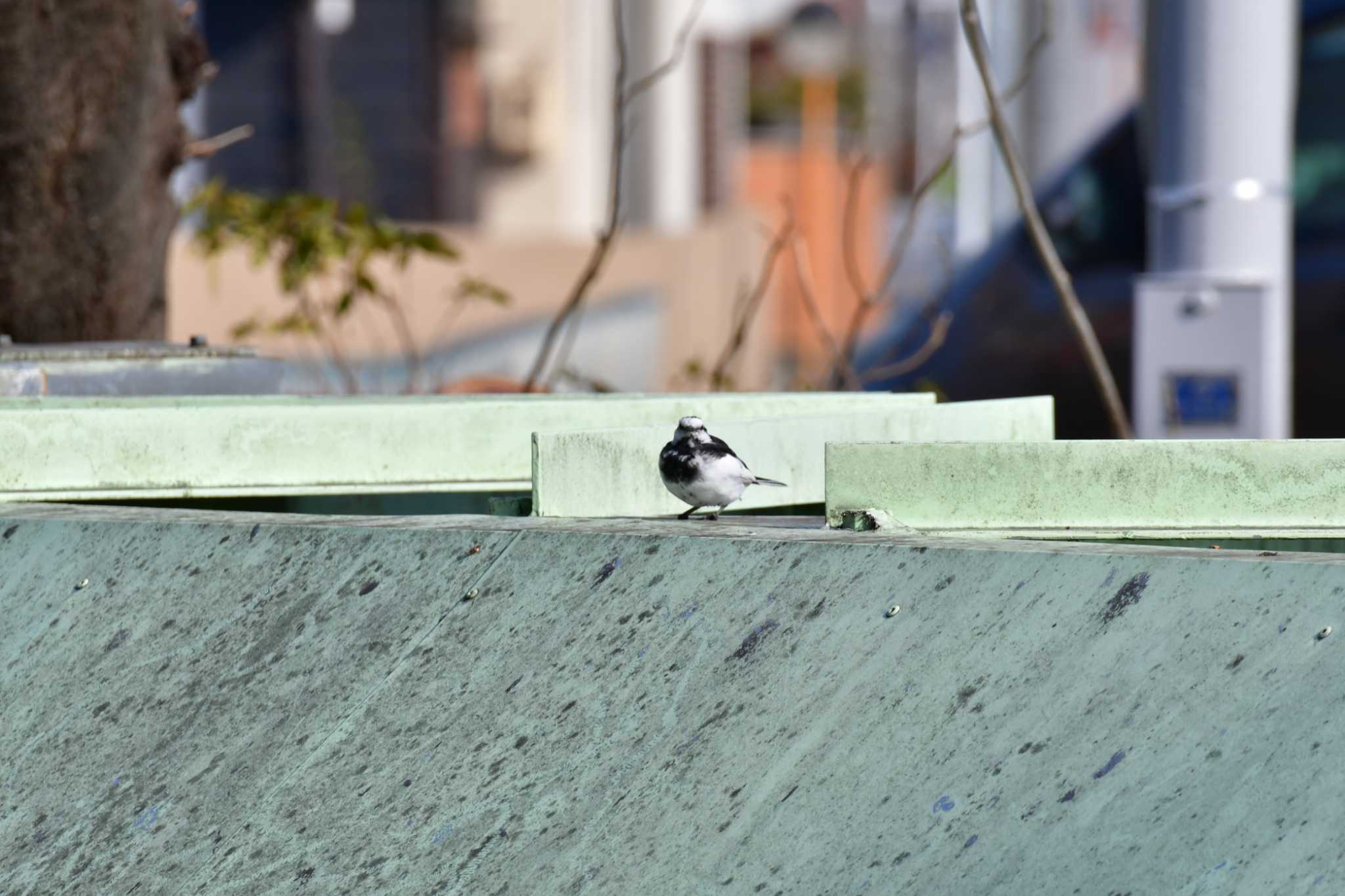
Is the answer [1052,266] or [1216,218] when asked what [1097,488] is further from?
[1216,218]

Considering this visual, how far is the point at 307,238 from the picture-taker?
7.10m

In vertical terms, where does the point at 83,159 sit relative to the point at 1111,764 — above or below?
above

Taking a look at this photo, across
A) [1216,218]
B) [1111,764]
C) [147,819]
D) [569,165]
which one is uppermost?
[569,165]

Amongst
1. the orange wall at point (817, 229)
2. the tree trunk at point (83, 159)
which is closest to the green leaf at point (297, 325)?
the tree trunk at point (83, 159)

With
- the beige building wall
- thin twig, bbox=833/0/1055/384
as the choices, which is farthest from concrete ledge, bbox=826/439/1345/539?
the beige building wall

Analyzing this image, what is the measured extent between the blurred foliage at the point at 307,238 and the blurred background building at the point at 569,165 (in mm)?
495

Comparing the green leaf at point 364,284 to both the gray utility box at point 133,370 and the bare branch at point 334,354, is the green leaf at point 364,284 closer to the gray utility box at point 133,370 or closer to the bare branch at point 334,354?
the bare branch at point 334,354

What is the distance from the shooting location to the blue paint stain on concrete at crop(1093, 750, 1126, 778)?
2246mm

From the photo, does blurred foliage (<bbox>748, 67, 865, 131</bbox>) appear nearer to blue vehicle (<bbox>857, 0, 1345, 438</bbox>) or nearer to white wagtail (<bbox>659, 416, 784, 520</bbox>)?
blue vehicle (<bbox>857, 0, 1345, 438</bbox>)

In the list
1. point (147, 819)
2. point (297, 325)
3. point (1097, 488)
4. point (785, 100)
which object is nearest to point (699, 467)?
point (1097, 488)

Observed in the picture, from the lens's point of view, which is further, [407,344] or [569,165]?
[569,165]

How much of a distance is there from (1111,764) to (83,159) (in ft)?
12.3

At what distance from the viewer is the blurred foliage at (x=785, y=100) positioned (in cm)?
4256

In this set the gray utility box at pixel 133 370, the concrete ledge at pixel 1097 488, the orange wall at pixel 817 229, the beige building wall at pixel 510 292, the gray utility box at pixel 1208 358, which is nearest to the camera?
the concrete ledge at pixel 1097 488
